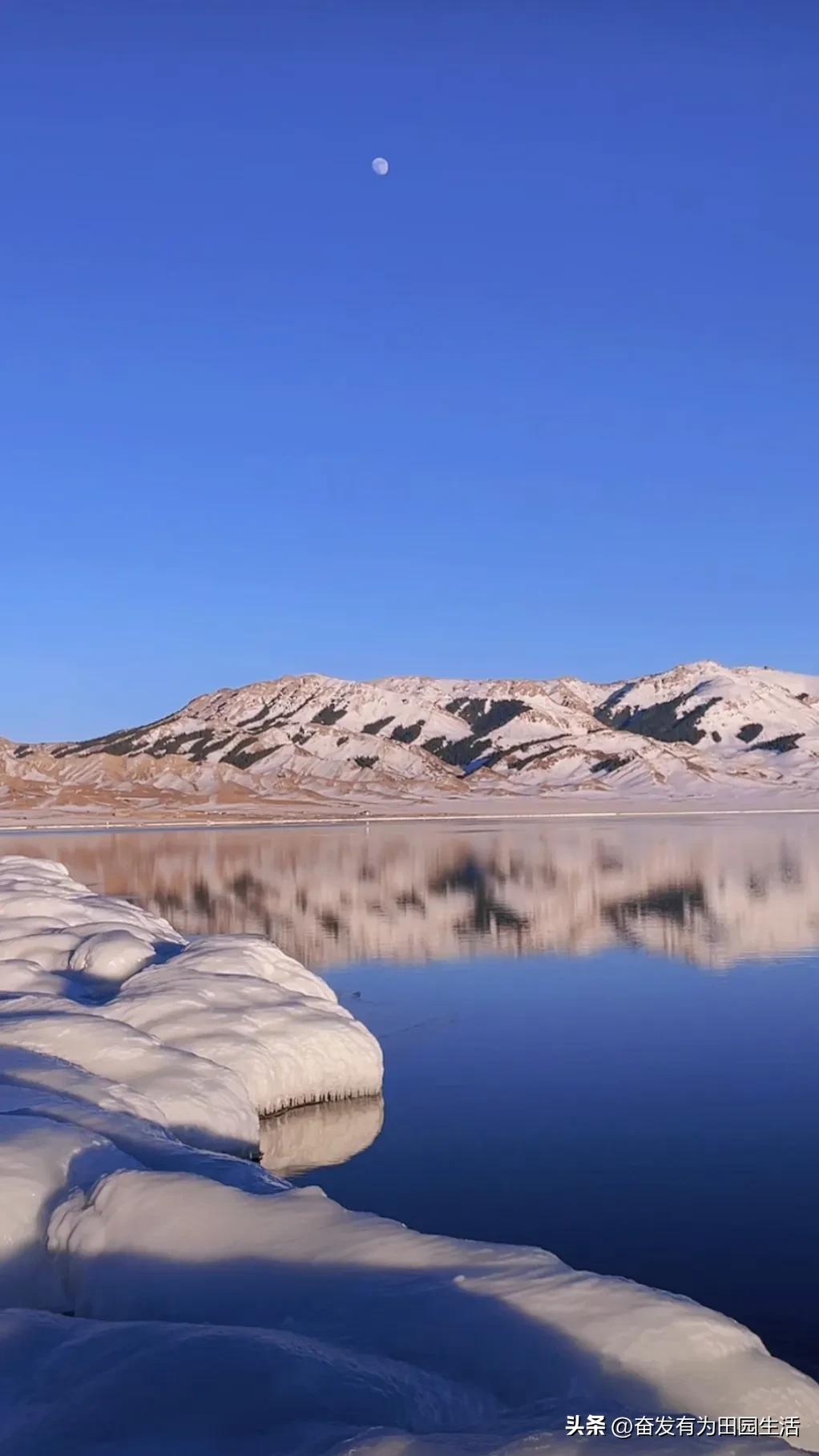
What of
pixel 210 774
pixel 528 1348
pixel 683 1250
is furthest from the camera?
pixel 210 774

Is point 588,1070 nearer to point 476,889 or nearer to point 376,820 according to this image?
point 476,889

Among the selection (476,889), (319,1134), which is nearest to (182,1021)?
(319,1134)

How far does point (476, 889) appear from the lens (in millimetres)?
37500

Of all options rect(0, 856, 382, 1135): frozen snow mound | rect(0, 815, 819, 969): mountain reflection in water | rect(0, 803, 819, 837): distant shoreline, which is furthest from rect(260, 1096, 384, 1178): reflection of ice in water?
rect(0, 803, 819, 837): distant shoreline

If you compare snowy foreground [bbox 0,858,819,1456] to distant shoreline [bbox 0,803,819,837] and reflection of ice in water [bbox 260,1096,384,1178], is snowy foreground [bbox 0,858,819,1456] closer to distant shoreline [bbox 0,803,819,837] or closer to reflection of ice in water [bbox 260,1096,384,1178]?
reflection of ice in water [bbox 260,1096,384,1178]

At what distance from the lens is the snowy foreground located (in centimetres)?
436

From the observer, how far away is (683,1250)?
885cm

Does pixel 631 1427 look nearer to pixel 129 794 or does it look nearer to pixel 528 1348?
pixel 528 1348

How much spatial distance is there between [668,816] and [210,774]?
55.7m

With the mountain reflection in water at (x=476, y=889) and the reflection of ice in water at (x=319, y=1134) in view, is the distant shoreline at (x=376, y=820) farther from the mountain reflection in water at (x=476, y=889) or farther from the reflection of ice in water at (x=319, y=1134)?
the reflection of ice in water at (x=319, y=1134)

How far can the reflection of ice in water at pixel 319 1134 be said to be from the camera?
37.9 ft

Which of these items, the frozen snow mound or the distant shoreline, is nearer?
the frozen snow mound

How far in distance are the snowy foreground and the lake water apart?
8.38 ft

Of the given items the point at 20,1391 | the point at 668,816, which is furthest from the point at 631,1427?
the point at 668,816
